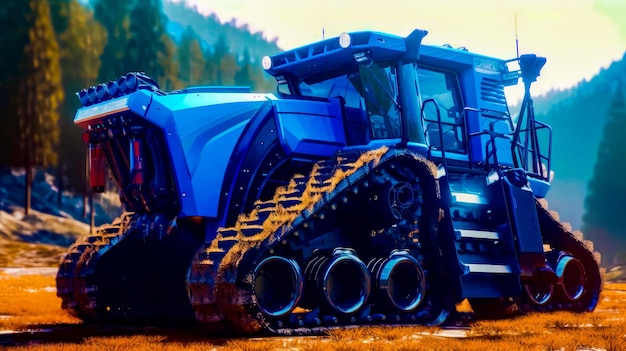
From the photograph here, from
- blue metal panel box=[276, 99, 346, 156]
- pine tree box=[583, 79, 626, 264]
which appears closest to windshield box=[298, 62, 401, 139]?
blue metal panel box=[276, 99, 346, 156]

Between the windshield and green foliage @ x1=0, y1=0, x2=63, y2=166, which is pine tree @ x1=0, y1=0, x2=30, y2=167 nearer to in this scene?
green foliage @ x1=0, y1=0, x2=63, y2=166

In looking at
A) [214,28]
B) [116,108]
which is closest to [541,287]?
[116,108]

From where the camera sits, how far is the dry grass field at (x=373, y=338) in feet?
26.2

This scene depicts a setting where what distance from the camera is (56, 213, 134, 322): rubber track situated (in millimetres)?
11711

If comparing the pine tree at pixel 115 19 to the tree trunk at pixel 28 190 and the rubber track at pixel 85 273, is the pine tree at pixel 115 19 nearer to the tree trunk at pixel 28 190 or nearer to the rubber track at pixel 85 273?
the tree trunk at pixel 28 190

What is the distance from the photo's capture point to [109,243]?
11875 millimetres

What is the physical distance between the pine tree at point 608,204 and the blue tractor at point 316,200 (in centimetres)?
4489

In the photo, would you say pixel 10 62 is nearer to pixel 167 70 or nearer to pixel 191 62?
pixel 167 70

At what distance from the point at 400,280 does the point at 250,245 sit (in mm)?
2613

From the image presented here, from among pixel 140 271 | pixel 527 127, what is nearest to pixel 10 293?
pixel 140 271

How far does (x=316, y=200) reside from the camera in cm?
979

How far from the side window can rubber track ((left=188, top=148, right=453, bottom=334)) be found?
2331mm

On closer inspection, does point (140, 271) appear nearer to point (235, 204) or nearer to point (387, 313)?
point (235, 204)

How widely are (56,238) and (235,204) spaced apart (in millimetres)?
39680
